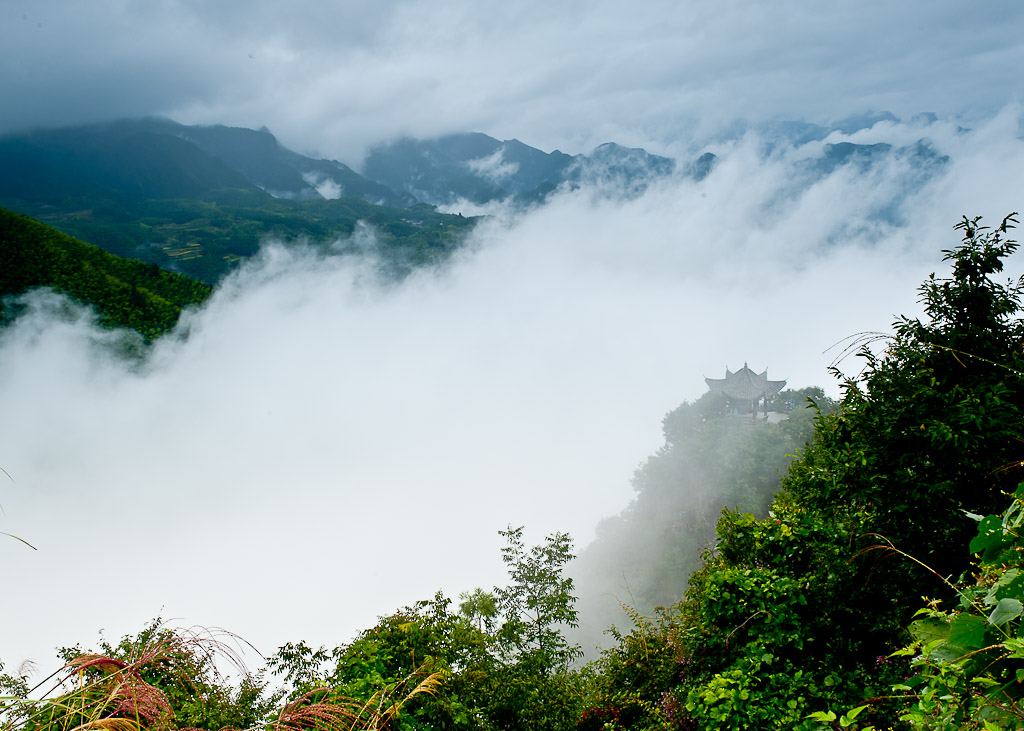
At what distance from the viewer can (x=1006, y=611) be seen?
166cm

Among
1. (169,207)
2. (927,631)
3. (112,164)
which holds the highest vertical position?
(112,164)

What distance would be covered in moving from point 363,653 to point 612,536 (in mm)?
29313

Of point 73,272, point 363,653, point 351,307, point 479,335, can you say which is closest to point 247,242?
point 351,307

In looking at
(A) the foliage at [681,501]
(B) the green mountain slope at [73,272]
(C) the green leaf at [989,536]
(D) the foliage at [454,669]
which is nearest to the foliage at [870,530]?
(D) the foliage at [454,669]

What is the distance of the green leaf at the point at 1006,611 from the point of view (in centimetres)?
163

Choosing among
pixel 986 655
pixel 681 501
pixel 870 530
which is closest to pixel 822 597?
pixel 870 530

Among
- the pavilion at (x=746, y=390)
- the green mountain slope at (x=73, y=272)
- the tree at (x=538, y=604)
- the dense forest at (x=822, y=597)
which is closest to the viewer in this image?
the dense forest at (x=822, y=597)

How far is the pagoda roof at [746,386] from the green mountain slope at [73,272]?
60873mm

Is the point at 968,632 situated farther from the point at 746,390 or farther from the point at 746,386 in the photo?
the point at 746,386

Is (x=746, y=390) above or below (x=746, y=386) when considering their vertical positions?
below

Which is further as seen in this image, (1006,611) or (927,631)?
(927,631)

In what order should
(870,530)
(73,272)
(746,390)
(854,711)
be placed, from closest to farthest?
(854,711) → (870,530) → (746,390) → (73,272)

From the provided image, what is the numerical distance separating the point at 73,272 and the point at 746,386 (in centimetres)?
6460

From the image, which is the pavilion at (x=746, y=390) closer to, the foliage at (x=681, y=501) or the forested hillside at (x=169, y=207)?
the foliage at (x=681, y=501)
